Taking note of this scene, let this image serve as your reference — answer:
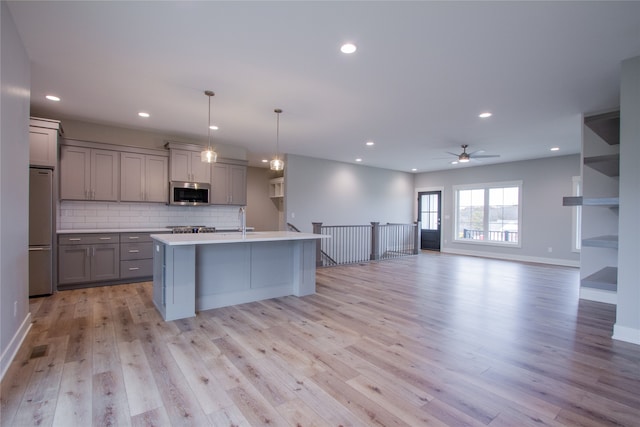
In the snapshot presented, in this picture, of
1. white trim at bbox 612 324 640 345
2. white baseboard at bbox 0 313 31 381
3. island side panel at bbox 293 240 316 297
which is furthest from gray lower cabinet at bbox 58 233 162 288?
white trim at bbox 612 324 640 345

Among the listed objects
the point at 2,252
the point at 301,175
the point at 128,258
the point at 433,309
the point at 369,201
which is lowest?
the point at 433,309

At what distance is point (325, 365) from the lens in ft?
8.14

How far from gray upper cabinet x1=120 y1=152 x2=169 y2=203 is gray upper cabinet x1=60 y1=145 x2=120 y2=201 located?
0.11m

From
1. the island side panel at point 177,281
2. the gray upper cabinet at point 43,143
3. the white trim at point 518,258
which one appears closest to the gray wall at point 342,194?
the white trim at point 518,258

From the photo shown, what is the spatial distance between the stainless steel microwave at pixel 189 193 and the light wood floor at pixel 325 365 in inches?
79.1

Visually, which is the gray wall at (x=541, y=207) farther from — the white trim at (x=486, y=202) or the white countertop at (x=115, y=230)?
the white countertop at (x=115, y=230)

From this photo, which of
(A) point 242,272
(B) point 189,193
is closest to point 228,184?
(B) point 189,193

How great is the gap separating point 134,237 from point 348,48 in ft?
14.9

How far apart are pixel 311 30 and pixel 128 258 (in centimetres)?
464

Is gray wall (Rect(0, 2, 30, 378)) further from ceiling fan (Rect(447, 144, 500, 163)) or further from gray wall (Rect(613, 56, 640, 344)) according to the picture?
ceiling fan (Rect(447, 144, 500, 163))

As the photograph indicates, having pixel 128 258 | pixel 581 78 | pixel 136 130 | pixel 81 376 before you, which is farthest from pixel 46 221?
pixel 581 78

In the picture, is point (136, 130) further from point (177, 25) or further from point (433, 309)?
point (433, 309)

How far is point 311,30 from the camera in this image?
2545mm

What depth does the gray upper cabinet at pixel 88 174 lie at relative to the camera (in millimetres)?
4816
